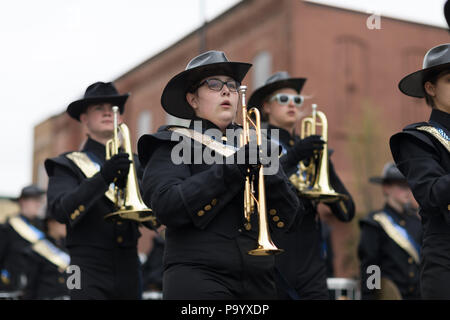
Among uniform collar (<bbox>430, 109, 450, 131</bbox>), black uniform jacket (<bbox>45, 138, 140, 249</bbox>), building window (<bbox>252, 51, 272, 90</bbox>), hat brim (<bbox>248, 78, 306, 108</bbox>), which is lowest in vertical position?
black uniform jacket (<bbox>45, 138, 140, 249</bbox>)

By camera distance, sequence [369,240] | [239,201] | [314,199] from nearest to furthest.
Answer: [239,201] → [314,199] → [369,240]

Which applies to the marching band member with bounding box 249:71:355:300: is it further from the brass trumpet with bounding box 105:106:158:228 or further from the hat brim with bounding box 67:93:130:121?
the hat brim with bounding box 67:93:130:121

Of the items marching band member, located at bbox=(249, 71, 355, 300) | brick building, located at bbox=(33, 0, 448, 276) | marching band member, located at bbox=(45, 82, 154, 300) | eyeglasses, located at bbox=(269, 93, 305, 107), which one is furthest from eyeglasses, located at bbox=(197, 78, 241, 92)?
brick building, located at bbox=(33, 0, 448, 276)

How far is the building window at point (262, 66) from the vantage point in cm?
3120

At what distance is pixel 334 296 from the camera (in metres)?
9.79

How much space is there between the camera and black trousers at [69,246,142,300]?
278 inches

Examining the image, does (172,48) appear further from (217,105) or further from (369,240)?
(217,105)

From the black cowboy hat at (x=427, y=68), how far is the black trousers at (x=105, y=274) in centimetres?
305

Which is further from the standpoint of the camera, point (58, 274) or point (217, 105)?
point (58, 274)

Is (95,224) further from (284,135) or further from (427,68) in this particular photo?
(427,68)

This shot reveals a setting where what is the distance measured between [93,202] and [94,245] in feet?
1.44

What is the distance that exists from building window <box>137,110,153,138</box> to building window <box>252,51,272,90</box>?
9.80 meters
